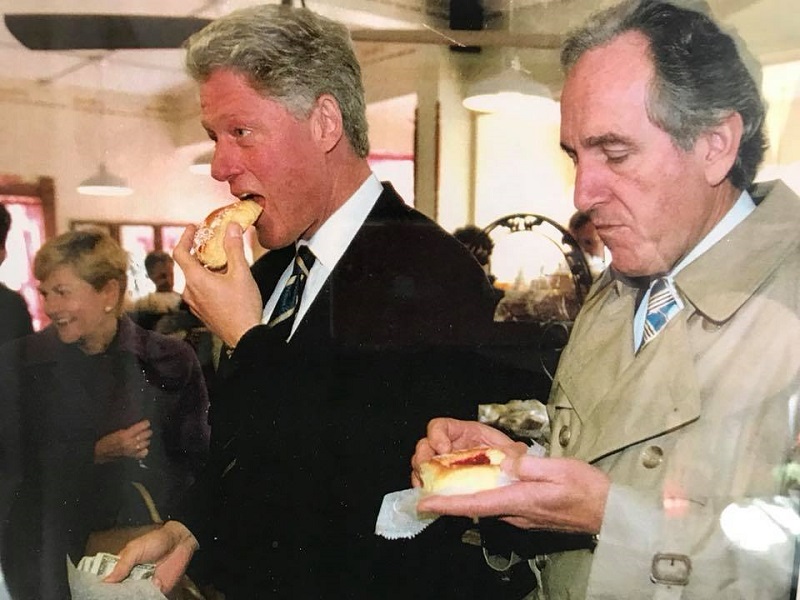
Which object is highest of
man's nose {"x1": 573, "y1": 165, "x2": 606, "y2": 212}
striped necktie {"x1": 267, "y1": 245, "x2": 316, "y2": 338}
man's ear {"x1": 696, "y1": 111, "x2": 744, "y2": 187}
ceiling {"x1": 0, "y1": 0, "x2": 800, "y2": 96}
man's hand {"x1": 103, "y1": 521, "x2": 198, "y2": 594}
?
ceiling {"x1": 0, "y1": 0, "x2": 800, "y2": 96}

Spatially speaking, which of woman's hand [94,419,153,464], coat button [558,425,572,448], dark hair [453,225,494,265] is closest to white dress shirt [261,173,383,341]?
dark hair [453,225,494,265]

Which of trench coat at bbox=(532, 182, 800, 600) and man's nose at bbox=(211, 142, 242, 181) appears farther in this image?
man's nose at bbox=(211, 142, 242, 181)

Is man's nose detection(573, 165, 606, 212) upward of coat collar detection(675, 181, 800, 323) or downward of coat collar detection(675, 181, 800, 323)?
upward

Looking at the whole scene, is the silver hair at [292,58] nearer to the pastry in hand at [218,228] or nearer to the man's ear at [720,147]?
the pastry in hand at [218,228]

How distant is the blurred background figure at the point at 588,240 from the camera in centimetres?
79

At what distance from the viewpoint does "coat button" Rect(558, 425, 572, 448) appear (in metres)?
0.81

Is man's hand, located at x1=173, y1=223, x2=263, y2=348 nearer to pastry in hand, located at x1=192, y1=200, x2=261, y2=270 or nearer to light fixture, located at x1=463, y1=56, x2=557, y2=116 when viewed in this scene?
pastry in hand, located at x1=192, y1=200, x2=261, y2=270

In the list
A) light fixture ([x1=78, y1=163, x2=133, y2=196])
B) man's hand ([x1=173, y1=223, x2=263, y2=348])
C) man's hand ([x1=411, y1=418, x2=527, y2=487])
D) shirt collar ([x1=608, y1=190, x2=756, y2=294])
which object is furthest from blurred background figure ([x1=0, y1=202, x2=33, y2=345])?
shirt collar ([x1=608, y1=190, x2=756, y2=294])

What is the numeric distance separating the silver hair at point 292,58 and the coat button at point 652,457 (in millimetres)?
466

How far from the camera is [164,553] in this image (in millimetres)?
894

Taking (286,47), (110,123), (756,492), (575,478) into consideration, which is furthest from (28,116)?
(756,492)

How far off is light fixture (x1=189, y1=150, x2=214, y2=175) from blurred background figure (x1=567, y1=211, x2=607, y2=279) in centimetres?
44

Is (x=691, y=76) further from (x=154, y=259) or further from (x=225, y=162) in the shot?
(x=154, y=259)

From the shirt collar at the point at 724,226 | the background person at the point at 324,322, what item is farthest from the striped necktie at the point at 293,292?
the shirt collar at the point at 724,226
